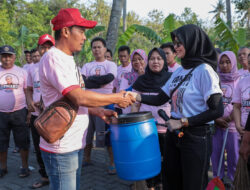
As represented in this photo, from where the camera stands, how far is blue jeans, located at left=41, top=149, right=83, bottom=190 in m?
1.95

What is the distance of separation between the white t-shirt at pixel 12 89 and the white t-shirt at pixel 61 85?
9.28ft

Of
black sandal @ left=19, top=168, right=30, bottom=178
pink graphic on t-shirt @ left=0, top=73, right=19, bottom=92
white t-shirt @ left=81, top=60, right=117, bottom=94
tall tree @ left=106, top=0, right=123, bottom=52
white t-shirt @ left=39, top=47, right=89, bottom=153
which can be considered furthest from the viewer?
tall tree @ left=106, top=0, right=123, bottom=52

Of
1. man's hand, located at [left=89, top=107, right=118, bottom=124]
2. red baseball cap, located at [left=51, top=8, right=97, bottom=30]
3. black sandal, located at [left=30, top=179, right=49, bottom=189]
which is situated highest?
red baseball cap, located at [left=51, top=8, right=97, bottom=30]

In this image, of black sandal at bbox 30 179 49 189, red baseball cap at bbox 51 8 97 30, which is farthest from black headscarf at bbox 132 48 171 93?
black sandal at bbox 30 179 49 189

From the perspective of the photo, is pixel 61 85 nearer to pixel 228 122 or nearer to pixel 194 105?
pixel 194 105

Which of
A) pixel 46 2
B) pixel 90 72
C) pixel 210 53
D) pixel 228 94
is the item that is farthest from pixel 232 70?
pixel 46 2

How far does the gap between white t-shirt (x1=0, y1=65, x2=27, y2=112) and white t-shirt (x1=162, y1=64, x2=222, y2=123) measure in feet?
11.1

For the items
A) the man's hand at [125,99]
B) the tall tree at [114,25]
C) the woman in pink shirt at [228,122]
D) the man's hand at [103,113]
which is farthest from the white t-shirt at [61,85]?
the tall tree at [114,25]

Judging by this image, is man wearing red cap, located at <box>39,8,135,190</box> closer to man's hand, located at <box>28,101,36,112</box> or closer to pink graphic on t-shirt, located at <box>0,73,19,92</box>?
man's hand, located at <box>28,101,36,112</box>

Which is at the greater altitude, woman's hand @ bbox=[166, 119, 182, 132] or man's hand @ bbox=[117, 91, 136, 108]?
man's hand @ bbox=[117, 91, 136, 108]

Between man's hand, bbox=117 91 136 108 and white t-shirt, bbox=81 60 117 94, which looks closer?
man's hand, bbox=117 91 136 108

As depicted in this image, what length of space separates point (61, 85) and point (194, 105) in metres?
1.19

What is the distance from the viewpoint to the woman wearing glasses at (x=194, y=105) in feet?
6.95

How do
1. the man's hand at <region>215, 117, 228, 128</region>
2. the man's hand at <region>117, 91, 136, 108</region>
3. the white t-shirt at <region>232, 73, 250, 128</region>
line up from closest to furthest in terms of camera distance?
1. the man's hand at <region>117, 91, 136, 108</region>
2. the white t-shirt at <region>232, 73, 250, 128</region>
3. the man's hand at <region>215, 117, 228, 128</region>
